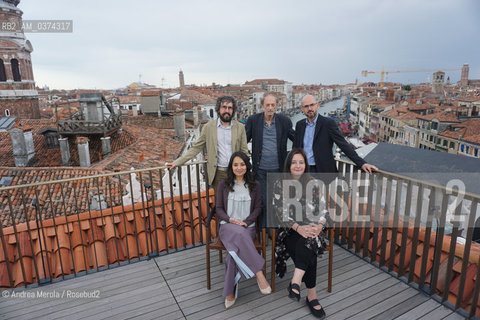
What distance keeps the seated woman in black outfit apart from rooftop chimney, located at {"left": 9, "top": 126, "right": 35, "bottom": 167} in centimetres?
1656

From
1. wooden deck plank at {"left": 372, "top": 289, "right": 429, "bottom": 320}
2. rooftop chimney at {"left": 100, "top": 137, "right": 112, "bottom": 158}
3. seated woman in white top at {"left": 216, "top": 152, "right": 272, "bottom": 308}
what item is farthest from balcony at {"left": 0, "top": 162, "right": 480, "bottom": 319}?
rooftop chimney at {"left": 100, "top": 137, "right": 112, "bottom": 158}

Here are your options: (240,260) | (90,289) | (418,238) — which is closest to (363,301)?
(418,238)

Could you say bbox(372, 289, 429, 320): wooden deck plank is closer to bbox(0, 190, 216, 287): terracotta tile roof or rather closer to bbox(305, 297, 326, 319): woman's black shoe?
bbox(305, 297, 326, 319): woman's black shoe

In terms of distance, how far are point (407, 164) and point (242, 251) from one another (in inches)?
669

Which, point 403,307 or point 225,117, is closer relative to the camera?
point 403,307

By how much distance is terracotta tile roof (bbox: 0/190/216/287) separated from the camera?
11.1 feet

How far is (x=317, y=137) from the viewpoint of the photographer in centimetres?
347

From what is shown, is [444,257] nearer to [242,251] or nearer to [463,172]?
[242,251]

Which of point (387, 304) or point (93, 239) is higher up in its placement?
point (93, 239)

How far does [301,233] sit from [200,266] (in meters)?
1.36

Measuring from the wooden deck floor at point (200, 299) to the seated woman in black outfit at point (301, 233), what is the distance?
0.23 meters

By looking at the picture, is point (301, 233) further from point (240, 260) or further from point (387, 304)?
point (387, 304)

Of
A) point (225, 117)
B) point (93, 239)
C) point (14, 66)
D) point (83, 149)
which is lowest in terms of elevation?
point (83, 149)

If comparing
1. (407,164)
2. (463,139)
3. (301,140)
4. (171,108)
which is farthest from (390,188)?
(463,139)
